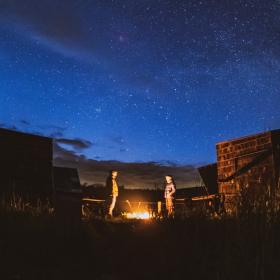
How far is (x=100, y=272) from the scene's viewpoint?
5215 millimetres

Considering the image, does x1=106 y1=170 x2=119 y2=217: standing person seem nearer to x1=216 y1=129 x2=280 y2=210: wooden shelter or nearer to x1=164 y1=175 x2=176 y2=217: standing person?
x1=164 y1=175 x2=176 y2=217: standing person

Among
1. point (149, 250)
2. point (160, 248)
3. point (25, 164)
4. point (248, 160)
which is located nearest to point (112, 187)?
point (25, 164)

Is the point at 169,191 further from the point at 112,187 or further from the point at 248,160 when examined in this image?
the point at 248,160

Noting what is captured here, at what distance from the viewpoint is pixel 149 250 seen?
218 inches

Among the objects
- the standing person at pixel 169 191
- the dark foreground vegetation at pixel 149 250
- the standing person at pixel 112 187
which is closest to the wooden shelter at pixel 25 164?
the standing person at pixel 112 187

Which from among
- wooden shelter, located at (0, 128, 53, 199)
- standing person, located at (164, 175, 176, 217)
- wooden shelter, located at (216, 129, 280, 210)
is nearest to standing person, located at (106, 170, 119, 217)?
standing person, located at (164, 175, 176, 217)

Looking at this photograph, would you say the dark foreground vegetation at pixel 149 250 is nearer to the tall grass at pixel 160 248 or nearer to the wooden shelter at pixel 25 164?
the tall grass at pixel 160 248

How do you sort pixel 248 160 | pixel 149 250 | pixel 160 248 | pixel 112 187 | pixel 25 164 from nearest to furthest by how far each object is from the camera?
pixel 160 248
pixel 149 250
pixel 248 160
pixel 25 164
pixel 112 187

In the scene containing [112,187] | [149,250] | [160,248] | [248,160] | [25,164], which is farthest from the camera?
[112,187]

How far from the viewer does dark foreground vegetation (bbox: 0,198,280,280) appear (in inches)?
149

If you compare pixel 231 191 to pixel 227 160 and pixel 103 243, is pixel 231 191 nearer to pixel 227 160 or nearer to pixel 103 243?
pixel 227 160

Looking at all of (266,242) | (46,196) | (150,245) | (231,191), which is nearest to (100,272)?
(150,245)

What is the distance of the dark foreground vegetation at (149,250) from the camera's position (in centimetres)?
379

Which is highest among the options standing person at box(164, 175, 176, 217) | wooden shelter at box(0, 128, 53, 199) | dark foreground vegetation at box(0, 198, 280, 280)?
wooden shelter at box(0, 128, 53, 199)
